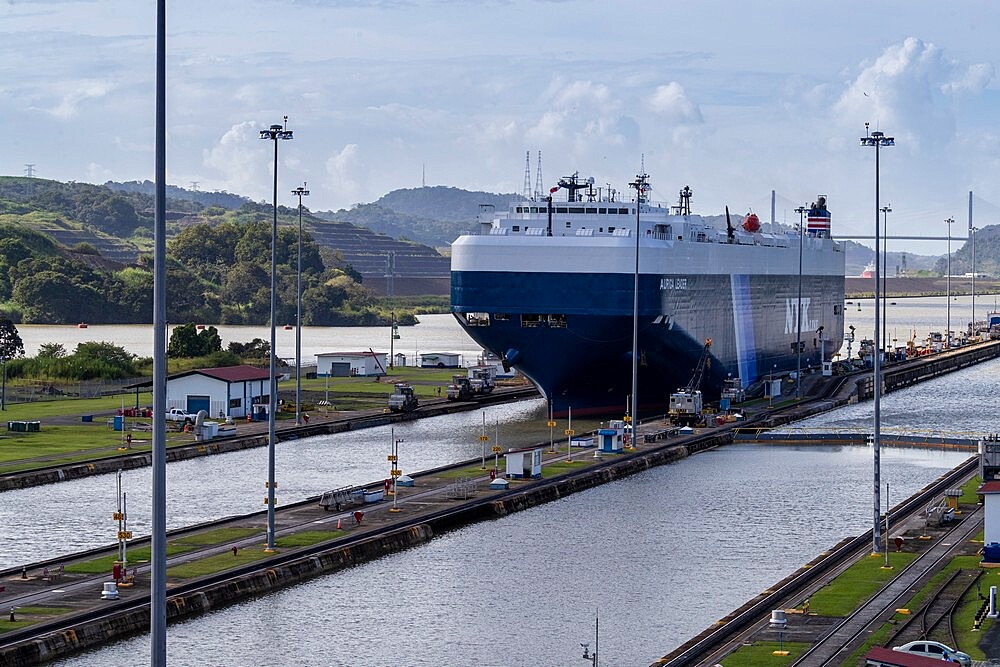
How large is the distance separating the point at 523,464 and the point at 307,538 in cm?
1583

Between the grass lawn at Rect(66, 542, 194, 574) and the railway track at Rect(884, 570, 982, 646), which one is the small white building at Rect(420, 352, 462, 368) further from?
the railway track at Rect(884, 570, 982, 646)

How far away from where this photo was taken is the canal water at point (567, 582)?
36.5m

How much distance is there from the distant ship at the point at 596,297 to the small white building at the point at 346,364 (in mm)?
24947

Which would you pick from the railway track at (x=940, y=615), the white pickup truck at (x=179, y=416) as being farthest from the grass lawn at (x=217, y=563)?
the white pickup truck at (x=179, y=416)

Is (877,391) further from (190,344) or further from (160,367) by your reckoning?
(190,344)

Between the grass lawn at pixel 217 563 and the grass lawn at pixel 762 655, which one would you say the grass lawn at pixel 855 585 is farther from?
the grass lawn at pixel 217 563

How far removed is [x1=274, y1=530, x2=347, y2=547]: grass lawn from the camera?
45.9 metres

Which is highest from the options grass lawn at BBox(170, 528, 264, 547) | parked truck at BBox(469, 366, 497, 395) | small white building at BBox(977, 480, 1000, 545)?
parked truck at BBox(469, 366, 497, 395)

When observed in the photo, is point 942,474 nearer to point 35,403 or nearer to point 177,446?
point 177,446

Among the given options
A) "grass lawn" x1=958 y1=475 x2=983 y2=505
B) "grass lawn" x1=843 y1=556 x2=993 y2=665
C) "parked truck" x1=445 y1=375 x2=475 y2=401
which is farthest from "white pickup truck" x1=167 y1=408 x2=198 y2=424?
"grass lawn" x1=843 y1=556 x2=993 y2=665

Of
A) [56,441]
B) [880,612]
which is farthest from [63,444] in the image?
[880,612]

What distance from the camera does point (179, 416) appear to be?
79.4 metres

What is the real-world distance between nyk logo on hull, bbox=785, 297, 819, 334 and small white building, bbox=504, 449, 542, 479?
57691 millimetres

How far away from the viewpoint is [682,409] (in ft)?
271
